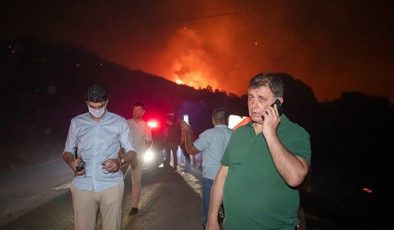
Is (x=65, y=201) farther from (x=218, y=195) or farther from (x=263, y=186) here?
(x=263, y=186)

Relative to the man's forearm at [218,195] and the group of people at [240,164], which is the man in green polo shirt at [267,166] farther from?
the man's forearm at [218,195]

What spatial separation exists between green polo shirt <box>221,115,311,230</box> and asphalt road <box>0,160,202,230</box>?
443 cm

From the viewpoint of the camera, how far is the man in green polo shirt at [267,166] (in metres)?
2.40

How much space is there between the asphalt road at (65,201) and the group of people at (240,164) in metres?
2.78

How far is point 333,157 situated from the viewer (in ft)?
92.3

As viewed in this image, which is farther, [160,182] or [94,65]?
[94,65]

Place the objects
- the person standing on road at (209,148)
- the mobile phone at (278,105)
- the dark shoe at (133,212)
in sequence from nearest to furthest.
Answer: the mobile phone at (278,105)
the person standing on road at (209,148)
the dark shoe at (133,212)

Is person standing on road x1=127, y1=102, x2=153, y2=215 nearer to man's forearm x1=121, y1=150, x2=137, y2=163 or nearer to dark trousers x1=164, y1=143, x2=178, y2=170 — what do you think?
man's forearm x1=121, y1=150, x2=137, y2=163

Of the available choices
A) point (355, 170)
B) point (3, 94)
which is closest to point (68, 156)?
point (3, 94)

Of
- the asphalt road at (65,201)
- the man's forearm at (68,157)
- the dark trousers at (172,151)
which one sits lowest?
the asphalt road at (65,201)

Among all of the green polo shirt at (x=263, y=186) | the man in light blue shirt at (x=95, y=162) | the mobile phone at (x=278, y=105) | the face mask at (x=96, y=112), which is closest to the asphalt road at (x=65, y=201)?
the man in light blue shirt at (x=95, y=162)

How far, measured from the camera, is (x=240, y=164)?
2.74 metres

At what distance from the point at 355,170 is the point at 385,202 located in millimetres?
6400

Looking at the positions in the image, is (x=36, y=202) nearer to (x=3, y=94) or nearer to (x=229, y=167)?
(x=229, y=167)
